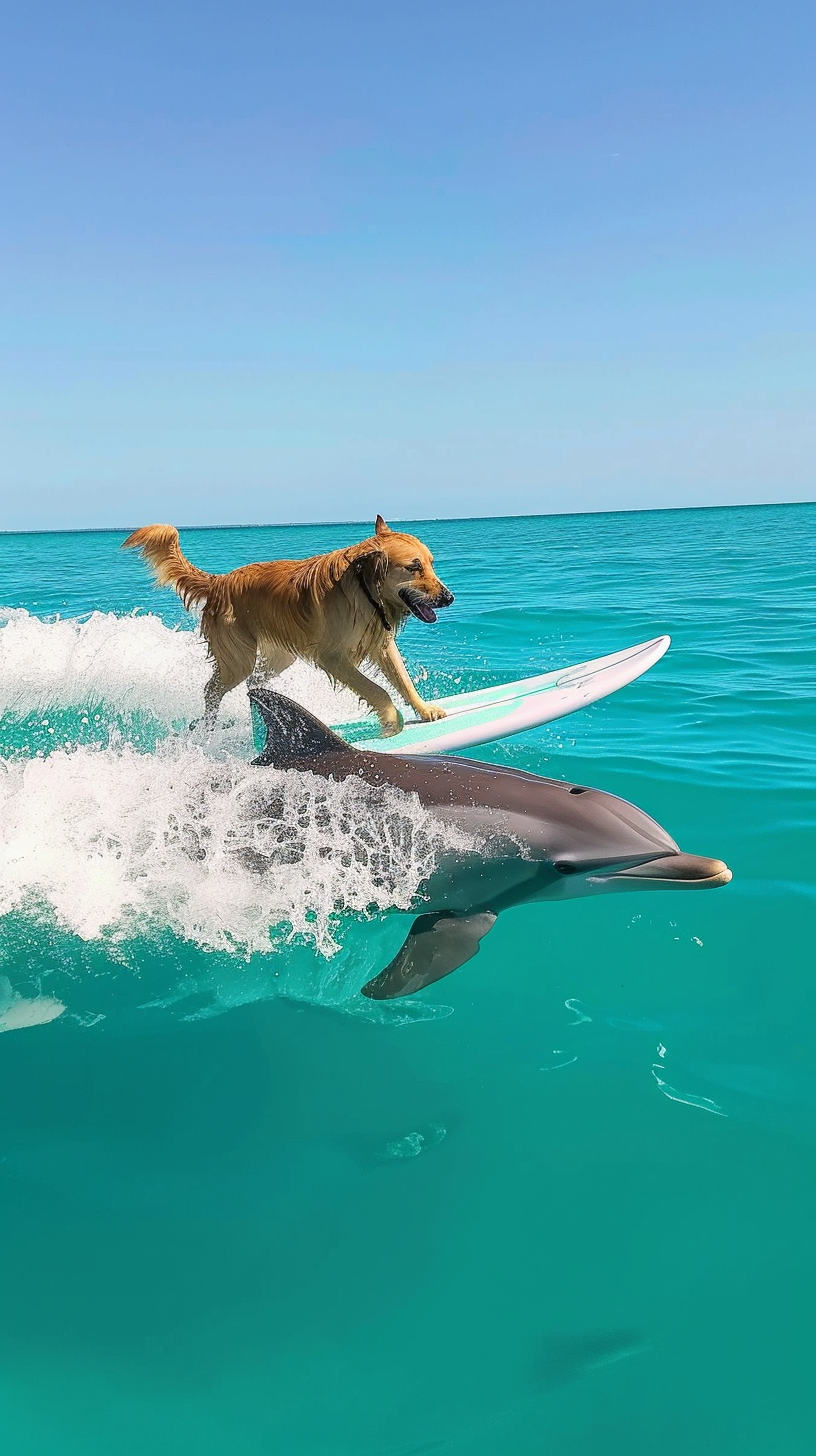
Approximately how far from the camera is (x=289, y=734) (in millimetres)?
4977

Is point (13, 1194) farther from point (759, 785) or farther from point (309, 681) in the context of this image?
point (309, 681)

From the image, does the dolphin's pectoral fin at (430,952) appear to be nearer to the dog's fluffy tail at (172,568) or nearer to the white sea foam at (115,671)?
the dog's fluffy tail at (172,568)

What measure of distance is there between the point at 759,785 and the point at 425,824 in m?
3.71

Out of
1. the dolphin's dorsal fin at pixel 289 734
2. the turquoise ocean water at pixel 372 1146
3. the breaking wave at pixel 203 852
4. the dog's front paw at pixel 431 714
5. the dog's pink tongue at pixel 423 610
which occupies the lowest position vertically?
the turquoise ocean water at pixel 372 1146

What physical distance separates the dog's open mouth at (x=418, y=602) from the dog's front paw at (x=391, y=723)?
0.93 meters

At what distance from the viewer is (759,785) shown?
7.25m

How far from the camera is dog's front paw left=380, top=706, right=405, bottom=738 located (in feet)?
23.4

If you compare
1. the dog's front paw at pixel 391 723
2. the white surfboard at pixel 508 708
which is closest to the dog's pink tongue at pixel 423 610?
the dog's front paw at pixel 391 723

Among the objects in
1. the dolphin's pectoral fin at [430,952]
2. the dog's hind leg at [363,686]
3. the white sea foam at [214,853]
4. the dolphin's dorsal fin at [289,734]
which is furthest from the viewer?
the dog's hind leg at [363,686]

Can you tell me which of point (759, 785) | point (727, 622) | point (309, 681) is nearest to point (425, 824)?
point (759, 785)

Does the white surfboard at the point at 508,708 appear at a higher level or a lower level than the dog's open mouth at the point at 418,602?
lower

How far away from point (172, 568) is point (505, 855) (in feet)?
13.1

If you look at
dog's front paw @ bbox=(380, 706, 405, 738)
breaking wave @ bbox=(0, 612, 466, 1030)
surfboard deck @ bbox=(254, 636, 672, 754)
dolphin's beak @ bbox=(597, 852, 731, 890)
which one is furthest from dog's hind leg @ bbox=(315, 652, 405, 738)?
dolphin's beak @ bbox=(597, 852, 731, 890)

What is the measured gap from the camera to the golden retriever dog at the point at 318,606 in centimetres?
647
